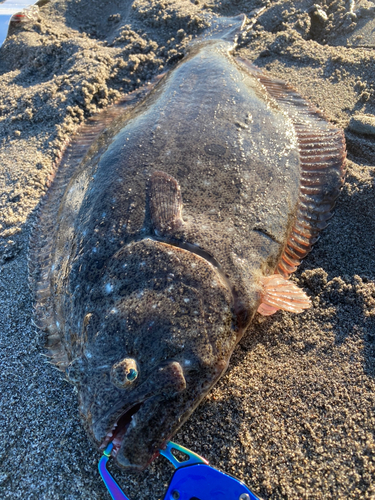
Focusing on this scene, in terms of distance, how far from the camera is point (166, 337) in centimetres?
195

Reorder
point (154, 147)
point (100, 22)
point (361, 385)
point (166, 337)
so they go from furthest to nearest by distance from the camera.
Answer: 1. point (100, 22)
2. point (154, 147)
3. point (361, 385)
4. point (166, 337)

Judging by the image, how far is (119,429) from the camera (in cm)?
187

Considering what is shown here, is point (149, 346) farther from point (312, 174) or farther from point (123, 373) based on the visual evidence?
point (312, 174)

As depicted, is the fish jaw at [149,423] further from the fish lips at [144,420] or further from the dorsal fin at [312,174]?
the dorsal fin at [312,174]

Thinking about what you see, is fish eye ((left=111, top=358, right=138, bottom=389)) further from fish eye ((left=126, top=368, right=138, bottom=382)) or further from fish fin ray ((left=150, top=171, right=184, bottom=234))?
fish fin ray ((left=150, top=171, right=184, bottom=234))

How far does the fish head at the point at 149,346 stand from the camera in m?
1.83

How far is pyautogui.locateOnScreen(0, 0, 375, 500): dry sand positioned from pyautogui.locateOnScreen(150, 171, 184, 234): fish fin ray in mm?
1044

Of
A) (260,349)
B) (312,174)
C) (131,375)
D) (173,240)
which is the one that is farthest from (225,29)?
(131,375)

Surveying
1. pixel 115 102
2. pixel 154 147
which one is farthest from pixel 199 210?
pixel 115 102

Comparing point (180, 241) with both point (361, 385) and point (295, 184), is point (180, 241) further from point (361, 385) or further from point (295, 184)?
point (361, 385)

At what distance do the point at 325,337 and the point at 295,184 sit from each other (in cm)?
128

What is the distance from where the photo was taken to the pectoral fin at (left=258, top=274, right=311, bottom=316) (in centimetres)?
237

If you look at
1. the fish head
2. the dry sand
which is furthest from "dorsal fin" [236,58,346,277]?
the fish head

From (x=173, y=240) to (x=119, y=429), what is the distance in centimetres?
117
